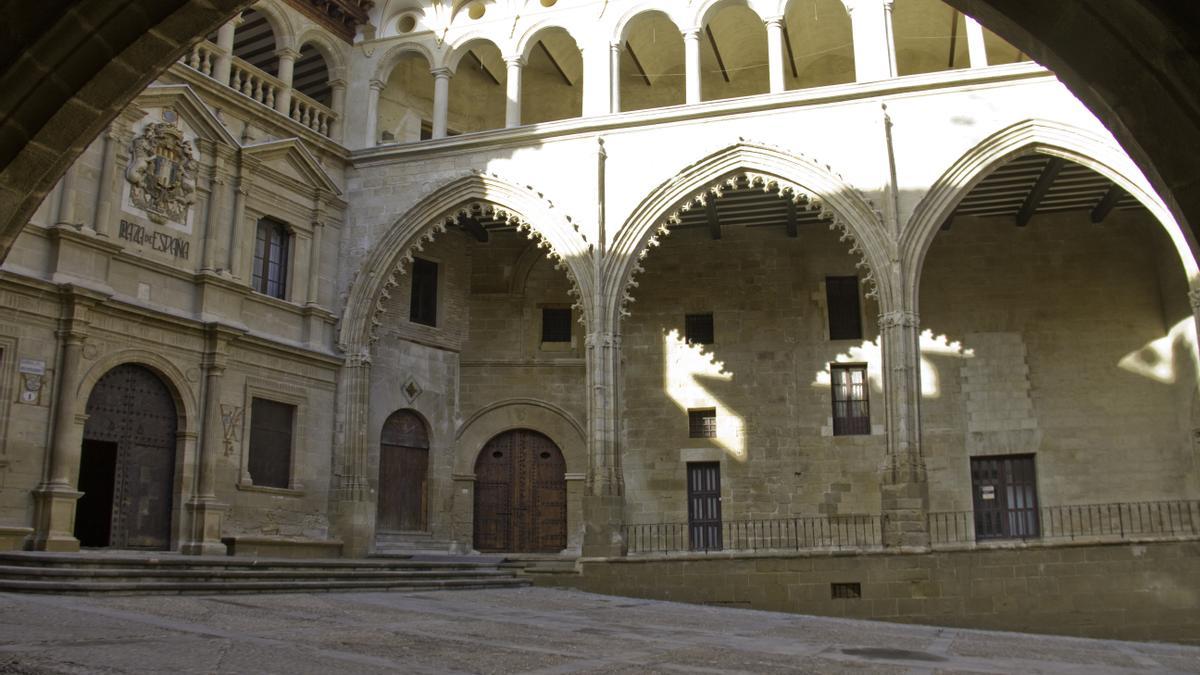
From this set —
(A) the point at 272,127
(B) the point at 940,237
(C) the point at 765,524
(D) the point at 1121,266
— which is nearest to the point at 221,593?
(A) the point at 272,127

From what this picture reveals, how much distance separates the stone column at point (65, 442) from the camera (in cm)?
1306

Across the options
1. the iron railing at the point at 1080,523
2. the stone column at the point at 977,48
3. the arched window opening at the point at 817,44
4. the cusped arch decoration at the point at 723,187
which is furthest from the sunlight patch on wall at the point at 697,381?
the stone column at the point at 977,48

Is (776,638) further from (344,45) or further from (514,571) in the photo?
(344,45)

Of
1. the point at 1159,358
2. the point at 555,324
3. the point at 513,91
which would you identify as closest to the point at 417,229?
the point at 513,91

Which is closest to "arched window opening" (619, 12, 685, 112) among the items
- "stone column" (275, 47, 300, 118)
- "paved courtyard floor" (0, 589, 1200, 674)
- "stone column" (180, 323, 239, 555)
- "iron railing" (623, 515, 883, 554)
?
"stone column" (275, 47, 300, 118)

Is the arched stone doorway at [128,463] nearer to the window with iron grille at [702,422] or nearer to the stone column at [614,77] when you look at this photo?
the stone column at [614,77]

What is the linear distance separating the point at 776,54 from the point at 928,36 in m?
4.28

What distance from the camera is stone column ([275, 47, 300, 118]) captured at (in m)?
17.9

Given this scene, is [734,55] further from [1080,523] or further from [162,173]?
[162,173]

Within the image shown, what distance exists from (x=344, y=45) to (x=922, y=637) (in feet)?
48.5

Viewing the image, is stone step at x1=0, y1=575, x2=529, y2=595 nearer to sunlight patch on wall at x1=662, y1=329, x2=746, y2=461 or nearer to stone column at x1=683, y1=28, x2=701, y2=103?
sunlight patch on wall at x1=662, y1=329, x2=746, y2=461

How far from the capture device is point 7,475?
42.3 feet

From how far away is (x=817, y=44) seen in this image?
20406 mm

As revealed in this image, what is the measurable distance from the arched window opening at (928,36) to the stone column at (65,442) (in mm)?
14053
